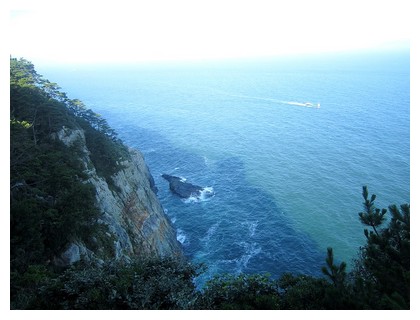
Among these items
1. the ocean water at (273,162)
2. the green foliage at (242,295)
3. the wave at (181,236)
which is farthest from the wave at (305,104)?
the green foliage at (242,295)

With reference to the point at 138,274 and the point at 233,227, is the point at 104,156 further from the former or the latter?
the point at 138,274

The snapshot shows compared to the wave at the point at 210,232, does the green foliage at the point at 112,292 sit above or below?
above

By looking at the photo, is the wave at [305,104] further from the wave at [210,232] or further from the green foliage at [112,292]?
the green foliage at [112,292]

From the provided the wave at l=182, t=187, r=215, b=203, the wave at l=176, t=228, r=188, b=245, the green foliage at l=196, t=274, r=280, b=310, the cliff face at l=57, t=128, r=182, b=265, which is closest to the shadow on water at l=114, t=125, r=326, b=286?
the wave at l=176, t=228, r=188, b=245

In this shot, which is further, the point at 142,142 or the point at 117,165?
the point at 142,142
